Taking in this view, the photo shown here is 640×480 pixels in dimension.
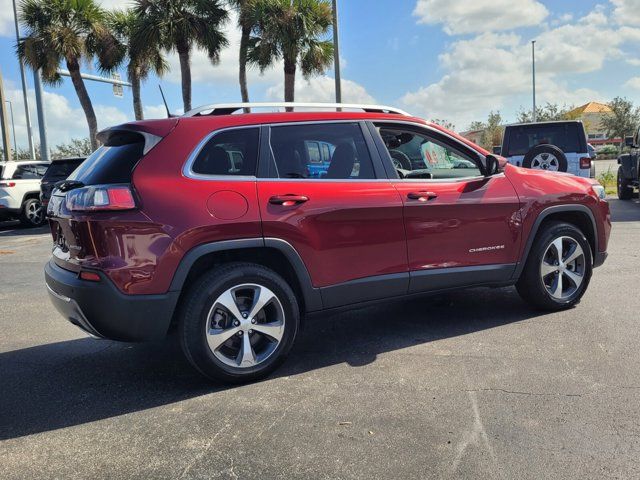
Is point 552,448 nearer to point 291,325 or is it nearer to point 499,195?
point 291,325

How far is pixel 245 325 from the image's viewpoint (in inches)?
145

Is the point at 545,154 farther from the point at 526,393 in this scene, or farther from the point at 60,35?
the point at 60,35

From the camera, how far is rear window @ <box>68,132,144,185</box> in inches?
138

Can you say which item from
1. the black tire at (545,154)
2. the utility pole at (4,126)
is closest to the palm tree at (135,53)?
the utility pole at (4,126)

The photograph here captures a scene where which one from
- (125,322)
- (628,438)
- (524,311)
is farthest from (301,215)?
(524,311)

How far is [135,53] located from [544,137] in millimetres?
15778

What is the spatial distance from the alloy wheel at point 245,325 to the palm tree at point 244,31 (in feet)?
58.1

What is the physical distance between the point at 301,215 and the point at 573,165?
847 cm

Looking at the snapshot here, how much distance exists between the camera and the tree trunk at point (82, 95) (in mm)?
21062

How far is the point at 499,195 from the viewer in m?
4.61

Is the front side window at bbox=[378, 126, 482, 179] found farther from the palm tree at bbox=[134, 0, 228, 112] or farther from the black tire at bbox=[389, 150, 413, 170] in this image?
the palm tree at bbox=[134, 0, 228, 112]

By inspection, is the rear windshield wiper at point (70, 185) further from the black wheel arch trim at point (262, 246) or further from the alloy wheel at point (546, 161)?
the alloy wheel at point (546, 161)

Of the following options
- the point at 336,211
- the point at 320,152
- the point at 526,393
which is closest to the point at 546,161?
the point at 320,152

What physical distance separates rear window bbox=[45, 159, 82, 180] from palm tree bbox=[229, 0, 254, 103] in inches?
335
